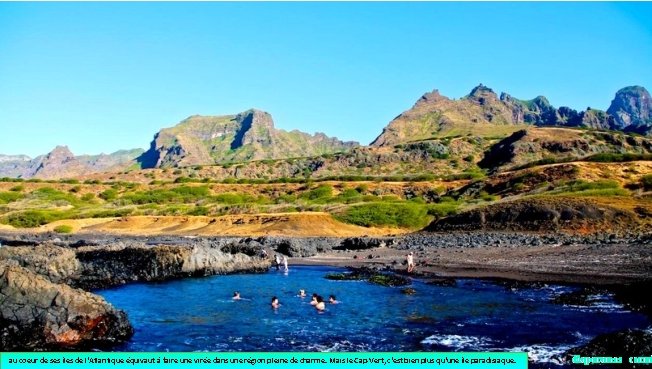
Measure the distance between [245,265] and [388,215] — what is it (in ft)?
129

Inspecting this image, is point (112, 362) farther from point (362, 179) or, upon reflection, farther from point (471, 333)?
point (362, 179)

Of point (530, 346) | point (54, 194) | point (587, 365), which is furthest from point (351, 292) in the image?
point (54, 194)

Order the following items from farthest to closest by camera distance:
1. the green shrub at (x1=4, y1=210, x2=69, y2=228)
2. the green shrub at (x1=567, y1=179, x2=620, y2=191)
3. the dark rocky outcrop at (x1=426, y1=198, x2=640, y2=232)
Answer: the green shrub at (x1=4, y1=210, x2=69, y2=228), the green shrub at (x1=567, y1=179, x2=620, y2=191), the dark rocky outcrop at (x1=426, y1=198, x2=640, y2=232)

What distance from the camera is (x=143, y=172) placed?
171125 millimetres

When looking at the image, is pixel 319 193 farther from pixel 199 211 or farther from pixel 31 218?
pixel 31 218

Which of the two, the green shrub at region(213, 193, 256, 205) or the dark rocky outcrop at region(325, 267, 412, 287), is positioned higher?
the green shrub at region(213, 193, 256, 205)

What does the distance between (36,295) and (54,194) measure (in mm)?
114462

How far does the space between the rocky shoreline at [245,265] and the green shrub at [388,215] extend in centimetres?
1823

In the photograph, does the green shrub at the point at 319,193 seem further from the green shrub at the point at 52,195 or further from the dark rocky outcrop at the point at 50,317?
the dark rocky outcrop at the point at 50,317

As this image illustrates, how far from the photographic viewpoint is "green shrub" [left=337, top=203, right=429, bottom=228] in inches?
3002

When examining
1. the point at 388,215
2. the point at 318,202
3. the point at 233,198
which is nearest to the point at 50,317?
the point at 388,215

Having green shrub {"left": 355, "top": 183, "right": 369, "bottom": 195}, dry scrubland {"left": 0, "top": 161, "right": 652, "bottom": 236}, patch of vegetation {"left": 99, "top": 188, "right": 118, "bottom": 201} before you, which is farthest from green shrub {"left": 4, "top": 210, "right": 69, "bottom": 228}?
green shrub {"left": 355, "top": 183, "right": 369, "bottom": 195}

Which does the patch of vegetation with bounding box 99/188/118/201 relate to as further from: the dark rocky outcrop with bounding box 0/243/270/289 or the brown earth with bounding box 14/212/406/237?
the dark rocky outcrop with bounding box 0/243/270/289

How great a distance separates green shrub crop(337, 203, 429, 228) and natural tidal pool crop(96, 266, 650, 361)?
43.8 m
